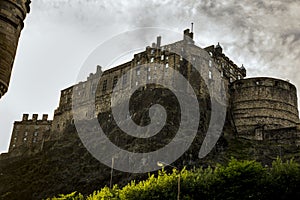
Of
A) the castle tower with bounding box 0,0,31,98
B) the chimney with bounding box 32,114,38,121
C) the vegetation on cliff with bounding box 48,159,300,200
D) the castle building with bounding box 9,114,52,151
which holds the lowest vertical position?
the vegetation on cliff with bounding box 48,159,300,200

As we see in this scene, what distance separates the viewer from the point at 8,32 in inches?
565

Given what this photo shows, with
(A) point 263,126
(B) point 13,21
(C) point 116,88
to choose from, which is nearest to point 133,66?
(C) point 116,88

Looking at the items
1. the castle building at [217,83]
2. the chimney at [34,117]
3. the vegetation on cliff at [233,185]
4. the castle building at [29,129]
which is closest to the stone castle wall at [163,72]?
the castle building at [217,83]

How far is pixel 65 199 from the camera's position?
3988 centimetres

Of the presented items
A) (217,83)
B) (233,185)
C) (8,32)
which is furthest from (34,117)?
(8,32)

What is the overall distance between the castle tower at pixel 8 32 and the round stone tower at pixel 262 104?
6177cm

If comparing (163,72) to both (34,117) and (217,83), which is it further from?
(34,117)

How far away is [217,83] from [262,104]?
9.16 meters

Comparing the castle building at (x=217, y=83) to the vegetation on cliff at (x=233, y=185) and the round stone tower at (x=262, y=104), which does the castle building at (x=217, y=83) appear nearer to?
the round stone tower at (x=262, y=104)

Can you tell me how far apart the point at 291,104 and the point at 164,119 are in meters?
26.8

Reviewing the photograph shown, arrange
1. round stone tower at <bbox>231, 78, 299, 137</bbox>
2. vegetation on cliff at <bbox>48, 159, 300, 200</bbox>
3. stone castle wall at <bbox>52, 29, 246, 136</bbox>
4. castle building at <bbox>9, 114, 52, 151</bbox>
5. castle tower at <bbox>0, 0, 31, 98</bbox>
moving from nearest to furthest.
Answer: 1. castle tower at <bbox>0, 0, 31, 98</bbox>
2. vegetation on cliff at <bbox>48, 159, 300, 200</bbox>
3. stone castle wall at <bbox>52, 29, 246, 136</bbox>
4. round stone tower at <bbox>231, 78, 299, 137</bbox>
5. castle building at <bbox>9, 114, 52, 151</bbox>

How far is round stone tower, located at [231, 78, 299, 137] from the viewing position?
73312 mm

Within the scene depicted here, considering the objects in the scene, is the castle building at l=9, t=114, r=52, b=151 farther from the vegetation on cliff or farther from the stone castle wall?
the vegetation on cliff

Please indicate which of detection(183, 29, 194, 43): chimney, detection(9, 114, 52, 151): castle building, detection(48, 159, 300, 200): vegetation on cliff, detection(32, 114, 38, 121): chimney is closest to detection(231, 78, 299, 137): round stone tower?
detection(183, 29, 194, 43): chimney
